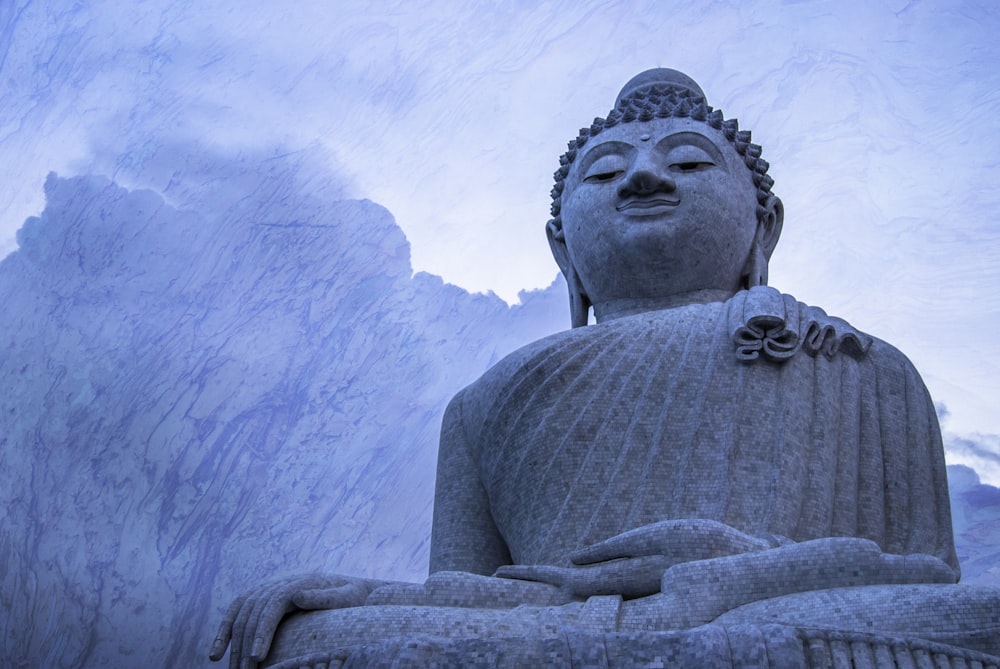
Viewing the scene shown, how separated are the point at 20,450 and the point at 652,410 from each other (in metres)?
7.66

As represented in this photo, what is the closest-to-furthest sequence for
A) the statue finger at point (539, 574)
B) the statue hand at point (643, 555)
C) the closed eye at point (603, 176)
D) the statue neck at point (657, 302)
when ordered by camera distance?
the statue hand at point (643, 555)
the statue finger at point (539, 574)
the statue neck at point (657, 302)
the closed eye at point (603, 176)

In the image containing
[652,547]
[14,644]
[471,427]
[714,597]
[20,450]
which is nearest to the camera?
[714,597]

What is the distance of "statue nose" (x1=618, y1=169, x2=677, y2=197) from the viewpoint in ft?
21.7

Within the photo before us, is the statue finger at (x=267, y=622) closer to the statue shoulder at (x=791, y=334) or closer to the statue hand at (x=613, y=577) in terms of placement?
the statue hand at (x=613, y=577)

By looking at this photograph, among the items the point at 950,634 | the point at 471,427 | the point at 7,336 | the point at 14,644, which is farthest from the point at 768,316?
the point at 7,336

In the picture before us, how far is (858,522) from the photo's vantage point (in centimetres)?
570

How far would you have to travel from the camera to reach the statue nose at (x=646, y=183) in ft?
21.7

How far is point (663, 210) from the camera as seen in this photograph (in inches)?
262

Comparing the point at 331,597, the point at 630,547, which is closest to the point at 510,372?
the point at 630,547

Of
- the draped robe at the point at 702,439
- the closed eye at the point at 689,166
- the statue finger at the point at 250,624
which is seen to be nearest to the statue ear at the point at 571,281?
the closed eye at the point at 689,166

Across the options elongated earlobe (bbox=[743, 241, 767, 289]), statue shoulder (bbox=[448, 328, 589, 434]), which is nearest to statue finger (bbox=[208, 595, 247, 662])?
statue shoulder (bbox=[448, 328, 589, 434])

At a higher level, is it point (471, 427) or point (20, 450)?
point (20, 450)

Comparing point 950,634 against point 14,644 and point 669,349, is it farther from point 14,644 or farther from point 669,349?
point 14,644

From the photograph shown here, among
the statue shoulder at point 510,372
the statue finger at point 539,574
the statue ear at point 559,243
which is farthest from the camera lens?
the statue ear at point 559,243
